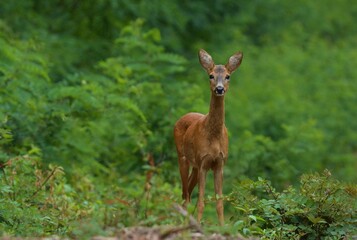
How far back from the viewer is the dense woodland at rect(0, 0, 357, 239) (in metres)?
9.07

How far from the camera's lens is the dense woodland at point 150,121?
29.8 ft

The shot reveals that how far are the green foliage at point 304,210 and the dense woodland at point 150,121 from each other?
1 cm

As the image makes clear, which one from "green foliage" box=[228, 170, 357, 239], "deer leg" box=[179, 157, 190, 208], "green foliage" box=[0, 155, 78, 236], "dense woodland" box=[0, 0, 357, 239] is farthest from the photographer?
"deer leg" box=[179, 157, 190, 208]

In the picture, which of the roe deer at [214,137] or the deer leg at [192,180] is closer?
the roe deer at [214,137]

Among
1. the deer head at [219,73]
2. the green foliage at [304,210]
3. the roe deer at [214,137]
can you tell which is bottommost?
the green foliage at [304,210]

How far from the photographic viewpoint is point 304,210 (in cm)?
894

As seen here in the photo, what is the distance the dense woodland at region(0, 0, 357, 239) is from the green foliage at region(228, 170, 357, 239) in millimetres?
13

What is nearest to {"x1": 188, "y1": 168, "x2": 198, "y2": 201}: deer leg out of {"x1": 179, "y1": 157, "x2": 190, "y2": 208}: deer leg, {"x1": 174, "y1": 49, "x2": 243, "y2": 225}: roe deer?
{"x1": 179, "y1": 157, "x2": 190, "y2": 208}: deer leg

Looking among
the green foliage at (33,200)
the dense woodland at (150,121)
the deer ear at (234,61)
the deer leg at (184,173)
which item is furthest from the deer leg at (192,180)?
the deer ear at (234,61)

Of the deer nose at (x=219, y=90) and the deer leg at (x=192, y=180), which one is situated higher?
the deer nose at (x=219, y=90)

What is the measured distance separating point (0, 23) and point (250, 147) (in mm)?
4577

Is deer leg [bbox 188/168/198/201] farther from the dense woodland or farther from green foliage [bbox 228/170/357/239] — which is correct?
green foliage [bbox 228/170/357/239]

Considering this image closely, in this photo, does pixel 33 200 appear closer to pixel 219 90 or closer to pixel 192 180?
pixel 192 180

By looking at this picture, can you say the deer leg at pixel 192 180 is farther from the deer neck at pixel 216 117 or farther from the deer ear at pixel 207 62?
the deer ear at pixel 207 62
